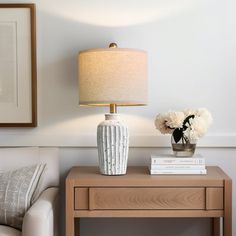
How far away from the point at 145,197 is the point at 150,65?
775 millimetres

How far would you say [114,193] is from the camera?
2139 mm

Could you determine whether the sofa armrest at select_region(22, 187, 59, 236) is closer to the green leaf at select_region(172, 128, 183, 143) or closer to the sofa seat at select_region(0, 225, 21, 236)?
the sofa seat at select_region(0, 225, 21, 236)

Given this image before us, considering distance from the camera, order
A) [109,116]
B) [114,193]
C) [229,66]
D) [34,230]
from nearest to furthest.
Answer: [34,230] < [114,193] < [109,116] < [229,66]

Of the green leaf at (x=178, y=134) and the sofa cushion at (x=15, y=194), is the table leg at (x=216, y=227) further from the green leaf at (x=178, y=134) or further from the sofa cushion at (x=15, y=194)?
the sofa cushion at (x=15, y=194)

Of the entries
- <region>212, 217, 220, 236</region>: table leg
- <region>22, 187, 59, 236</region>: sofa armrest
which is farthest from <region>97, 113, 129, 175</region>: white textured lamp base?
<region>212, 217, 220, 236</region>: table leg

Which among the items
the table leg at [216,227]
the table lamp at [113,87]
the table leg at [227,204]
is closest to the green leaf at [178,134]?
the table lamp at [113,87]

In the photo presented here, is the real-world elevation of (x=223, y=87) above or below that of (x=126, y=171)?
above

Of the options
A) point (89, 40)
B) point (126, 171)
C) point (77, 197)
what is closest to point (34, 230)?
point (77, 197)

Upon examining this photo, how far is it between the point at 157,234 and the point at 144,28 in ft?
3.67

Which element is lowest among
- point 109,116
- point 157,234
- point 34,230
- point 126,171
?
point 157,234

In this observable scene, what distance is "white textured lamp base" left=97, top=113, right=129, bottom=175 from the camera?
2.24 metres

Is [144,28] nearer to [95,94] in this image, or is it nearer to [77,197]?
[95,94]

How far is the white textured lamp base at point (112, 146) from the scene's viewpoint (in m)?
2.24

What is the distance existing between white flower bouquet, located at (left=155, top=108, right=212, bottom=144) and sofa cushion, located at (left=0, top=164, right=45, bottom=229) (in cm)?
67
